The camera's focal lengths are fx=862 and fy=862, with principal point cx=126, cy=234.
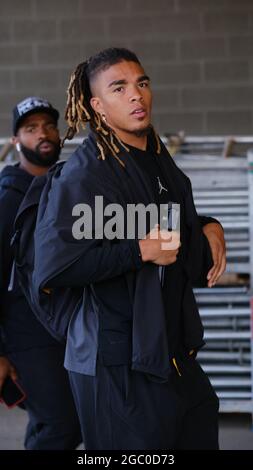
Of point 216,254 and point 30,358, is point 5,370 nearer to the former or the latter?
point 30,358

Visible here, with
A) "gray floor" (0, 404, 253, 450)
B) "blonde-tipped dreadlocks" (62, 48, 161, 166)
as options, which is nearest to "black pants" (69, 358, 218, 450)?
"blonde-tipped dreadlocks" (62, 48, 161, 166)

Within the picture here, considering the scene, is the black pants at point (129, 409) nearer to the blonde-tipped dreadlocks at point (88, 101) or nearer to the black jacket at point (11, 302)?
the blonde-tipped dreadlocks at point (88, 101)

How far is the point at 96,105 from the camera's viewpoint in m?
2.73

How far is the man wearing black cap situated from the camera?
3598 millimetres

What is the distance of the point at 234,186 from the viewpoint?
16.1ft

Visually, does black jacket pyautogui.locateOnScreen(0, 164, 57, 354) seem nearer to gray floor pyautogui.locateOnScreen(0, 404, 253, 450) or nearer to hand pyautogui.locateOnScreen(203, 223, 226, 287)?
hand pyautogui.locateOnScreen(203, 223, 226, 287)

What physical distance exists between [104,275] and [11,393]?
1411 millimetres

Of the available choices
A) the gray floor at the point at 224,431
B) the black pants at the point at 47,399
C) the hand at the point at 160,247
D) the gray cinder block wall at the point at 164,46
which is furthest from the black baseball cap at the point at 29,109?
the gray cinder block wall at the point at 164,46

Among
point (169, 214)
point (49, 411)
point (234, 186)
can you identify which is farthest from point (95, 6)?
point (169, 214)

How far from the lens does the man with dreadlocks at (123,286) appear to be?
98.8 inches

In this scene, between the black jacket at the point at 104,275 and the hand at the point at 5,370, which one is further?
the hand at the point at 5,370

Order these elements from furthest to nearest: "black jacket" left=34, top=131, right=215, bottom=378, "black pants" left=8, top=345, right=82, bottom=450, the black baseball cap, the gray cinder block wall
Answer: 1. the gray cinder block wall
2. the black baseball cap
3. "black pants" left=8, top=345, right=82, bottom=450
4. "black jacket" left=34, top=131, right=215, bottom=378

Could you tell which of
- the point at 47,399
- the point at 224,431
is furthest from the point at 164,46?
the point at 47,399

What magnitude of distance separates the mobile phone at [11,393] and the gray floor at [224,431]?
42.8 inches
